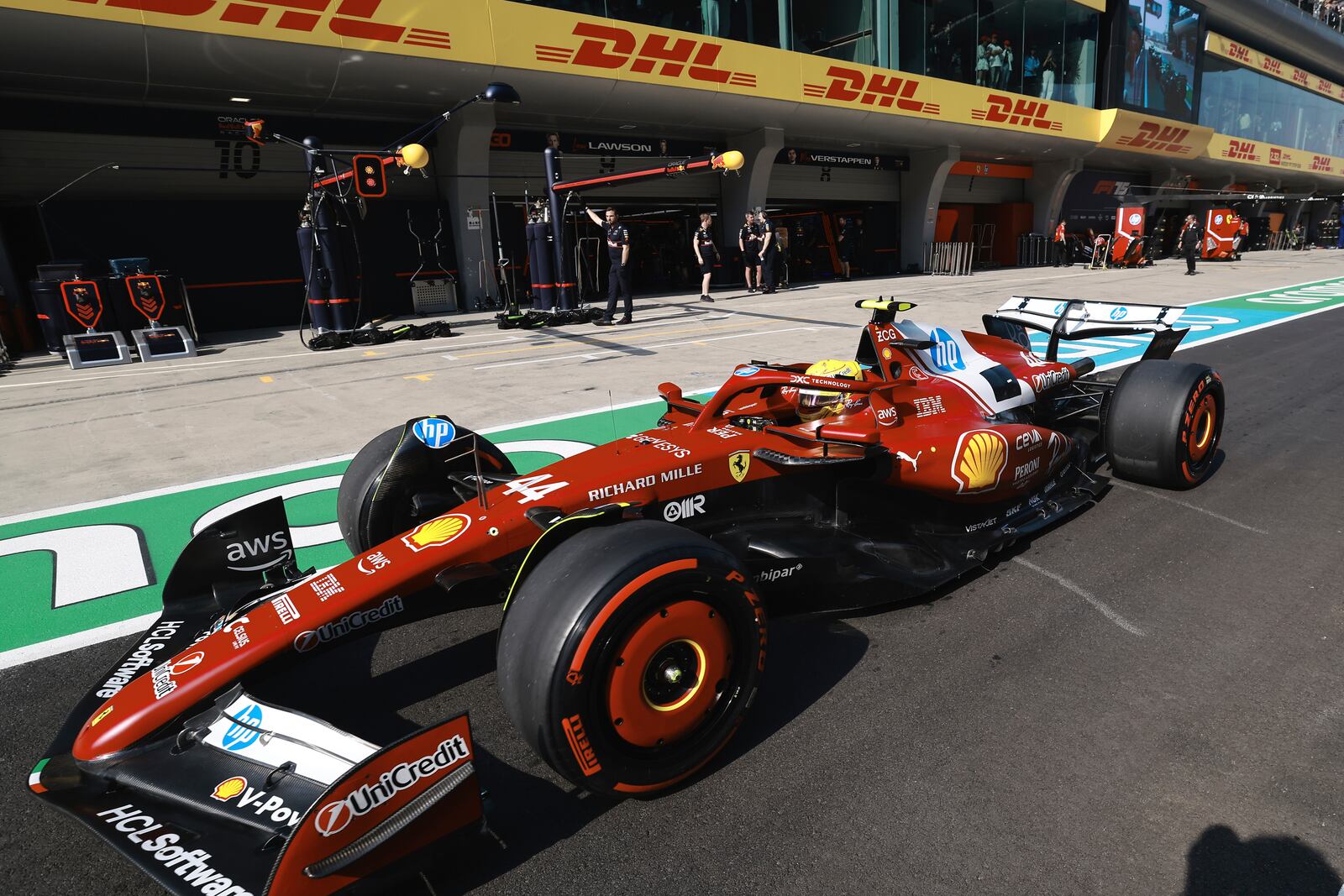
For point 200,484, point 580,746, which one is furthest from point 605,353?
point 580,746

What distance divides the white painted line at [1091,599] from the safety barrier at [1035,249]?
31046mm

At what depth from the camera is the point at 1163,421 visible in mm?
4621

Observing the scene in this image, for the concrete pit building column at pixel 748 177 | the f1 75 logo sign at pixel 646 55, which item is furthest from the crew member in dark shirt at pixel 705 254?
the concrete pit building column at pixel 748 177

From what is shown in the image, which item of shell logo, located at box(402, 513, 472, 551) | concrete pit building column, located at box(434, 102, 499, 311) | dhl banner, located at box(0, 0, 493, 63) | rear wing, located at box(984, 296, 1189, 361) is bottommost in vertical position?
shell logo, located at box(402, 513, 472, 551)

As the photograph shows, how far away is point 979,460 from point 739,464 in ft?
4.71

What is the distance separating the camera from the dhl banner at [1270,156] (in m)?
36.3

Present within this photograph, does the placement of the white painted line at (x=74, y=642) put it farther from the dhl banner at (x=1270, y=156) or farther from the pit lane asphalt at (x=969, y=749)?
the dhl banner at (x=1270, y=156)

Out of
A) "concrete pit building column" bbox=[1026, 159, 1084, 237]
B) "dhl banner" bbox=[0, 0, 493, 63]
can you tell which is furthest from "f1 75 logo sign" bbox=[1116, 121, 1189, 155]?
"dhl banner" bbox=[0, 0, 493, 63]

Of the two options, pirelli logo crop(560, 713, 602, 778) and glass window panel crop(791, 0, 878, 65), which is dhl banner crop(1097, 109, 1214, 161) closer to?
glass window panel crop(791, 0, 878, 65)

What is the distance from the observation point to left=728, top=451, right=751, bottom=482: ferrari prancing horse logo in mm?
3225

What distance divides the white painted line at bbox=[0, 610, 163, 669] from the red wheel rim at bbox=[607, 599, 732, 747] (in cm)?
228

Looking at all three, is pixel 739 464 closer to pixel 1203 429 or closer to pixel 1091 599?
pixel 1091 599

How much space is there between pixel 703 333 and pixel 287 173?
9.93m

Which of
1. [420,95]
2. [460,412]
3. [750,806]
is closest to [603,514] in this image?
[750,806]
